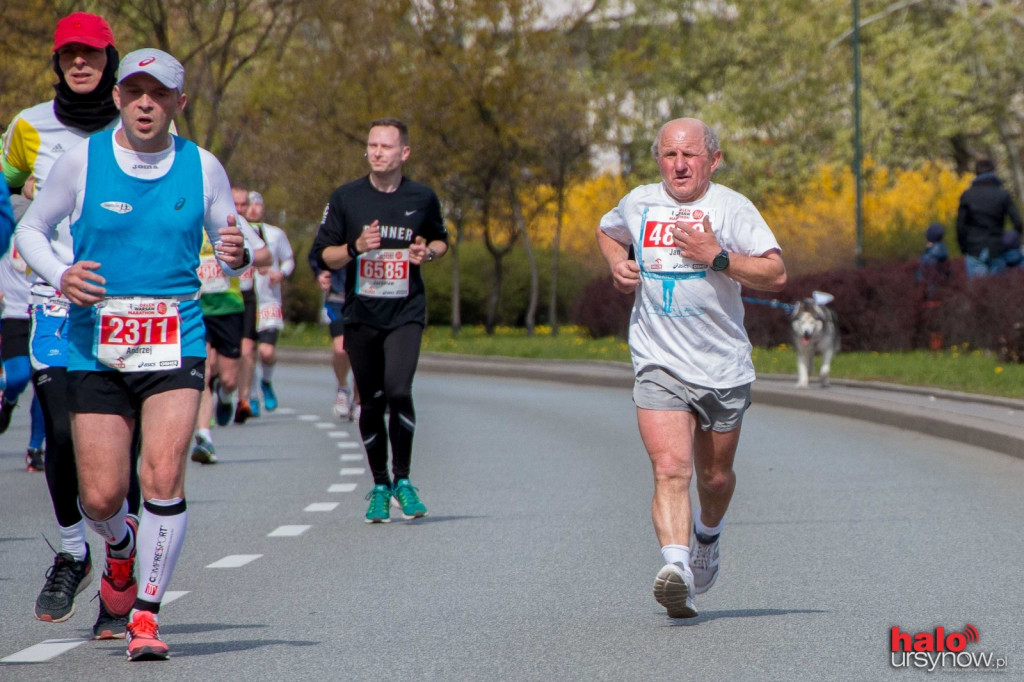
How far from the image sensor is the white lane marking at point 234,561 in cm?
850

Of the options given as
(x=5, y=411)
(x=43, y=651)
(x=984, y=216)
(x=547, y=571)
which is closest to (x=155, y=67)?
(x=43, y=651)

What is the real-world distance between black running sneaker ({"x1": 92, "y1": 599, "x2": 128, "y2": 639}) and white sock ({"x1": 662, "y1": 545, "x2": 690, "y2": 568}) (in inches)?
75.9

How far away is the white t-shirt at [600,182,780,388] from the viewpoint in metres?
6.73

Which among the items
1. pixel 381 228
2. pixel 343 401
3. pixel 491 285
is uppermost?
pixel 381 228

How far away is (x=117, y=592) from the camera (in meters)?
6.34

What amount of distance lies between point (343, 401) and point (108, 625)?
36.9 feet

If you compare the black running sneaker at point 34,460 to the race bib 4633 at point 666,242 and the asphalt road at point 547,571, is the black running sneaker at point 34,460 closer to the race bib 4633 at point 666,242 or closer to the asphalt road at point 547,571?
the asphalt road at point 547,571

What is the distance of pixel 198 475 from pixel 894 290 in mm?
13425

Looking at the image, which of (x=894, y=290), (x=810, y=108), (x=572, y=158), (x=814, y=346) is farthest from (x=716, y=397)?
(x=810, y=108)

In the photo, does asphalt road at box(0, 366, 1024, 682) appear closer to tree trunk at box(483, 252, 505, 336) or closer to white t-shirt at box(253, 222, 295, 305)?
white t-shirt at box(253, 222, 295, 305)

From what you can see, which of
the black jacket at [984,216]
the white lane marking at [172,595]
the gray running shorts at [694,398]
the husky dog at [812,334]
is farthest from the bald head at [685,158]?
the black jacket at [984,216]

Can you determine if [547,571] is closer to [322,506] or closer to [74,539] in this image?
[74,539]

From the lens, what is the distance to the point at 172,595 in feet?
24.9

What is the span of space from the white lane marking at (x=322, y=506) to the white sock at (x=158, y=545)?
4.78 m
